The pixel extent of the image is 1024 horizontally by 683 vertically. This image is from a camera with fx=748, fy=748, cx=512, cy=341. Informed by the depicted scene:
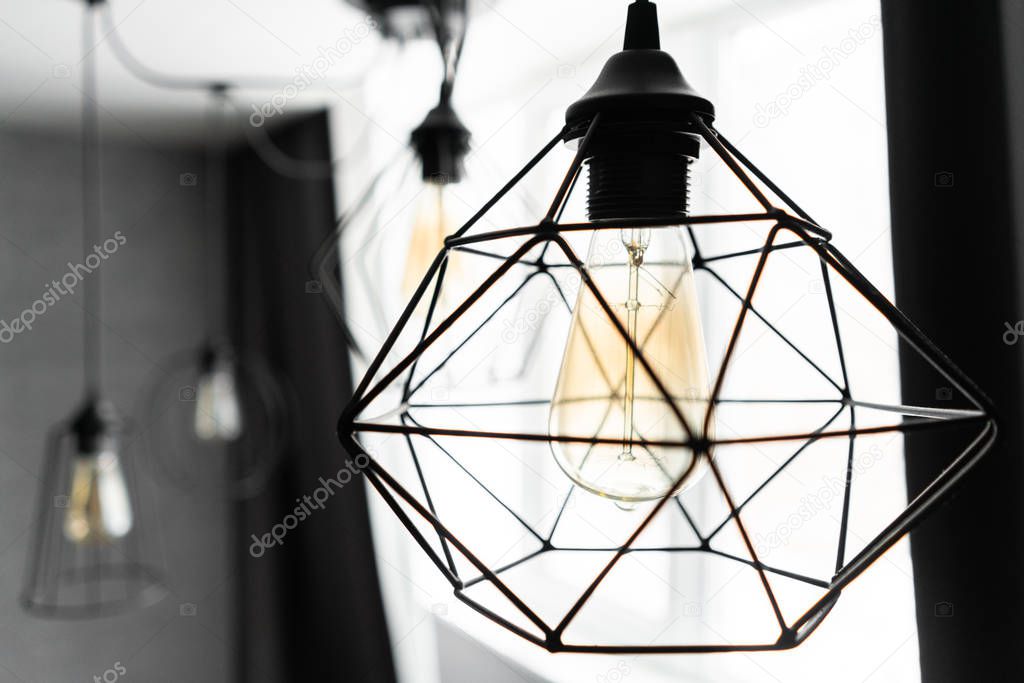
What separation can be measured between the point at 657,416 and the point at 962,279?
0.42 meters

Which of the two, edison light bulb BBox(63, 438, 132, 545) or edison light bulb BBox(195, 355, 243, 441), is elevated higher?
edison light bulb BBox(195, 355, 243, 441)

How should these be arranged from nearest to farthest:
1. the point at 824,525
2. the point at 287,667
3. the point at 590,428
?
the point at 590,428 → the point at 824,525 → the point at 287,667

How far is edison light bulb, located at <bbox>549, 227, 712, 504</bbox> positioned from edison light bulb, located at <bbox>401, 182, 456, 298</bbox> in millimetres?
222

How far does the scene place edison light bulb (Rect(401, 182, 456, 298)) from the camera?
53 centimetres

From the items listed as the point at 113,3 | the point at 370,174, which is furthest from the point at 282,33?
the point at 370,174

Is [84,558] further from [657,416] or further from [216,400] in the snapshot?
[657,416]

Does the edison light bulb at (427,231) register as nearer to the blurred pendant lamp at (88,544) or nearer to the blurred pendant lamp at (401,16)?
the blurred pendant lamp at (401,16)

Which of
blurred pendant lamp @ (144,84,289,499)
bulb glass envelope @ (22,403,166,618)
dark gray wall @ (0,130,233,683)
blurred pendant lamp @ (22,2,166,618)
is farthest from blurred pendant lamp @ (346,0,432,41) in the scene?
dark gray wall @ (0,130,233,683)

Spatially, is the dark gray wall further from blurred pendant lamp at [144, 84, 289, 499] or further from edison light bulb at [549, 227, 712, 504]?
edison light bulb at [549, 227, 712, 504]

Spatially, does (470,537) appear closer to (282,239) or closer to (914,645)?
(914,645)

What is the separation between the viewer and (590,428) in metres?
0.27

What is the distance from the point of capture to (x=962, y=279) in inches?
22.1

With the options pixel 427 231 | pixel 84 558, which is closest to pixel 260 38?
pixel 427 231

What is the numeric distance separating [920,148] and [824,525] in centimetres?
46
